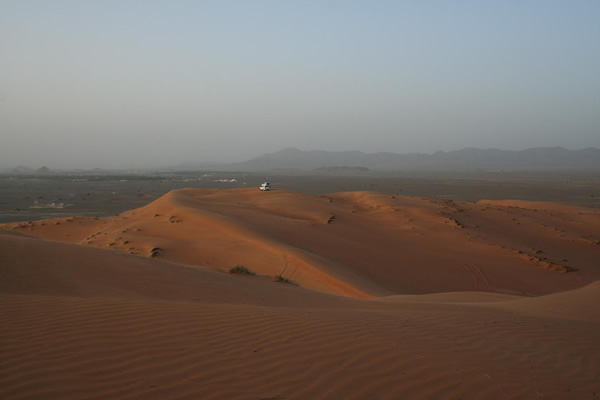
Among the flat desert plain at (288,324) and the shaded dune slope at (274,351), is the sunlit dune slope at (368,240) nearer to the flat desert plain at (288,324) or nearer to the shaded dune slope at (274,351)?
the flat desert plain at (288,324)

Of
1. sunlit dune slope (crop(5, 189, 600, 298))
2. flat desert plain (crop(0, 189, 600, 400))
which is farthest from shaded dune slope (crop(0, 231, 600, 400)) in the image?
sunlit dune slope (crop(5, 189, 600, 298))

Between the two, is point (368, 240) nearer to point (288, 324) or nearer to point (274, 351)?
point (288, 324)

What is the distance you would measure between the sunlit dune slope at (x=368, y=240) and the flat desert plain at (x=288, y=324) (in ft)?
0.39

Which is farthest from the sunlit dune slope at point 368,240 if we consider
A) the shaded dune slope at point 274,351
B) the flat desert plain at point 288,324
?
the shaded dune slope at point 274,351

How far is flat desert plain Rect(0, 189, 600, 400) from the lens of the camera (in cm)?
368

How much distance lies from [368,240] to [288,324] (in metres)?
13.6

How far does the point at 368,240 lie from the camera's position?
1869 centimetres

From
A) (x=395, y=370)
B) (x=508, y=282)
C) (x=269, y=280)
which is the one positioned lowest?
(x=508, y=282)

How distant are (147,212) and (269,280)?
14953 mm

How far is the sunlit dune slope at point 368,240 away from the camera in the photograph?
14430 mm

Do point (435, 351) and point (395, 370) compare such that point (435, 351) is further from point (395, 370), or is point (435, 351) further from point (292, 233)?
point (292, 233)

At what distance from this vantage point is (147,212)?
939 inches

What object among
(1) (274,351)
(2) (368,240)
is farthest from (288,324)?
(2) (368,240)

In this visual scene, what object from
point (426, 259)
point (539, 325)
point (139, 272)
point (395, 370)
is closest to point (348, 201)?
point (426, 259)
